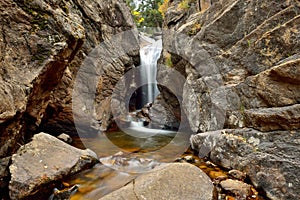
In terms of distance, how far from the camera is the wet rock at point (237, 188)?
3248 mm

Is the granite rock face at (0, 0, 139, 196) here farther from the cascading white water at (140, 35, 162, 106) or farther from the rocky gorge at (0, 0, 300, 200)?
the cascading white water at (140, 35, 162, 106)

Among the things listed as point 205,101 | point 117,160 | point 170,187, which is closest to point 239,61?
point 205,101

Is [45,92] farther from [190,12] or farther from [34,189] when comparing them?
[190,12]

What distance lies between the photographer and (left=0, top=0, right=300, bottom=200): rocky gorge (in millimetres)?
3229

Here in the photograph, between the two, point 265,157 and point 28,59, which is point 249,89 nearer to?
point 265,157

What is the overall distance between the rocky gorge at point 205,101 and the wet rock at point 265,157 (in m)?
0.02

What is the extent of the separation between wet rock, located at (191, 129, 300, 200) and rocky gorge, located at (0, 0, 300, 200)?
0.02m

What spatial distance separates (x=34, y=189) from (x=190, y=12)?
951 cm

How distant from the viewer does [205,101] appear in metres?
6.54

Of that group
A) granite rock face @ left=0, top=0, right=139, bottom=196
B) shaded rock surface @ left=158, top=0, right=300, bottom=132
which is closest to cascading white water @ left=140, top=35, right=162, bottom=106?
shaded rock surface @ left=158, top=0, right=300, bottom=132

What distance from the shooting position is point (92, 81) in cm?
Result: 919

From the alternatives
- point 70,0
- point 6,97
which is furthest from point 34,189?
point 70,0

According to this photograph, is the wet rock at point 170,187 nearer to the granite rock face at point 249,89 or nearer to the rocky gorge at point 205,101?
the rocky gorge at point 205,101

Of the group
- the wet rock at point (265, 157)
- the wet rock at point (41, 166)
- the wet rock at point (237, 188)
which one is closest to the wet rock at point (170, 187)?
the wet rock at point (237, 188)
